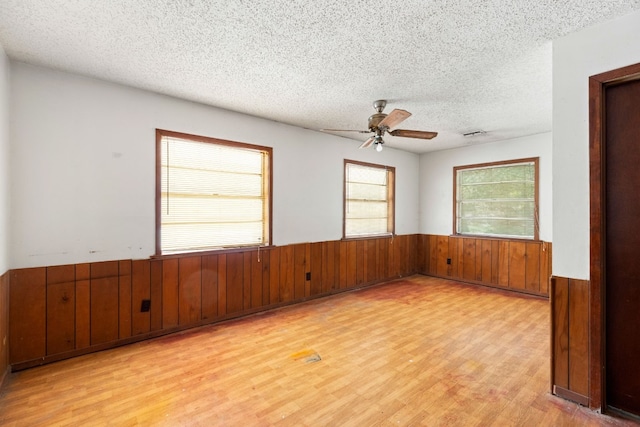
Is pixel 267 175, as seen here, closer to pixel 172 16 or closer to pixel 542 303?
pixel 172 16

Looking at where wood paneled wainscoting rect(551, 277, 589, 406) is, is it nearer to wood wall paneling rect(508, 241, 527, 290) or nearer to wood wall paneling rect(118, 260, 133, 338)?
wood wall paneling rect(508, 241, 527, 290)

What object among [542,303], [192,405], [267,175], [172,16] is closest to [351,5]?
[172,16]

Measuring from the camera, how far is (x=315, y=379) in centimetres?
232

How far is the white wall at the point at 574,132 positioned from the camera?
195 centimetres

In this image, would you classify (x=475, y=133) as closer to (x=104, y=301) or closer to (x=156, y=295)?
(x=156, y=295)

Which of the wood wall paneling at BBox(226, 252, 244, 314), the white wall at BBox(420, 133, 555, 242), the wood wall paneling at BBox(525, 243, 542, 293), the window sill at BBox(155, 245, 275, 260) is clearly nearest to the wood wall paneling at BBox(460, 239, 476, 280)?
the white wall at BBox(420, 133, 555, 242)

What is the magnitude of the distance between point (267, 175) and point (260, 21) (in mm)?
2222

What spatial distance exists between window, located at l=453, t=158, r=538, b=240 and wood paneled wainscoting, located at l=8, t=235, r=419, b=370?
8.89 ft

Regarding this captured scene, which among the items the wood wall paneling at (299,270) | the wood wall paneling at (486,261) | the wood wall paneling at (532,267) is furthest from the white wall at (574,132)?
the wood wall paneling at (486,261)

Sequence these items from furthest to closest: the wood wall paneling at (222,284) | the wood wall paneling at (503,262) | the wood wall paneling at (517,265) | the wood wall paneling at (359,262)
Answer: the wood wall paneling at (359,262)
the wood wall paneling at (503,262)
the wood wall paneling at (517,265)
the wood wall paneling at (222,284)

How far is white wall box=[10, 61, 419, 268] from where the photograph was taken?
248 centimetres

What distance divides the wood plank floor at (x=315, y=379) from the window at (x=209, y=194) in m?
1.06

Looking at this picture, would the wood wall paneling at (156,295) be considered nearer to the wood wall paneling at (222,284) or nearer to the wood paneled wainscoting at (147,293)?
the wood paneled wainscoting at (147,293)

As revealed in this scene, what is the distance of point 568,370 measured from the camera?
6.81 feet
